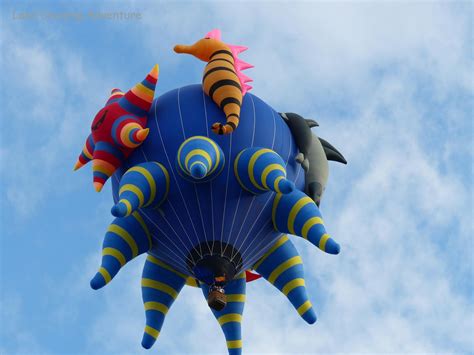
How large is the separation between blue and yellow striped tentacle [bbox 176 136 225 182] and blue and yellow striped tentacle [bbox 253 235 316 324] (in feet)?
7.20

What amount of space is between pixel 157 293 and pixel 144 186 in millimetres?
2495

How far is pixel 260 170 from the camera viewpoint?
516 inches

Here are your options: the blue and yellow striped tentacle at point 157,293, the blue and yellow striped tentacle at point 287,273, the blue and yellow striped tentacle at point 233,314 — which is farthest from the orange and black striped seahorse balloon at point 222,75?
the blue and yellow striped tentacle at point 233,314

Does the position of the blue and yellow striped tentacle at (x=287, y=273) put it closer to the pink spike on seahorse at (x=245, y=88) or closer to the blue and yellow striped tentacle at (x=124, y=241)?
the blue and yellow striped tentacle at (x=124, y=241)

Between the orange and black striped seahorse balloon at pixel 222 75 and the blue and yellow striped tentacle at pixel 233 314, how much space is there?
309 cm

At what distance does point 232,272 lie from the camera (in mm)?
13492

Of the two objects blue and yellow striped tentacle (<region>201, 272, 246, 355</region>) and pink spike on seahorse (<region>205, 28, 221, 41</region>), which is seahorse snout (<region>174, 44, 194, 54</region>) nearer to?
pink spike on seahorse (<region>205, 28, 221, 41</region>)

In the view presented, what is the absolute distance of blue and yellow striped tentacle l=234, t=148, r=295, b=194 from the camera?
509 inches

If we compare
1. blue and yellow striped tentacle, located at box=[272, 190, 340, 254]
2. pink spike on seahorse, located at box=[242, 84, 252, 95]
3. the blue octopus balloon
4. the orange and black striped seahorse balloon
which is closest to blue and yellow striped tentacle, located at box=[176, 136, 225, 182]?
the blue octopus balloon

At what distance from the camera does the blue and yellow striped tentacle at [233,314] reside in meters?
15.0

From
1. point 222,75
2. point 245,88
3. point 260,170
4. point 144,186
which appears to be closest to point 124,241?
point 144,186

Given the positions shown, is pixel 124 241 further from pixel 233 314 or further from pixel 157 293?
pixel 233 314

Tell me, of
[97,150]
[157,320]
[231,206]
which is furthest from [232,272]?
[97,150]

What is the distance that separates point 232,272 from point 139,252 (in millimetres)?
1702
